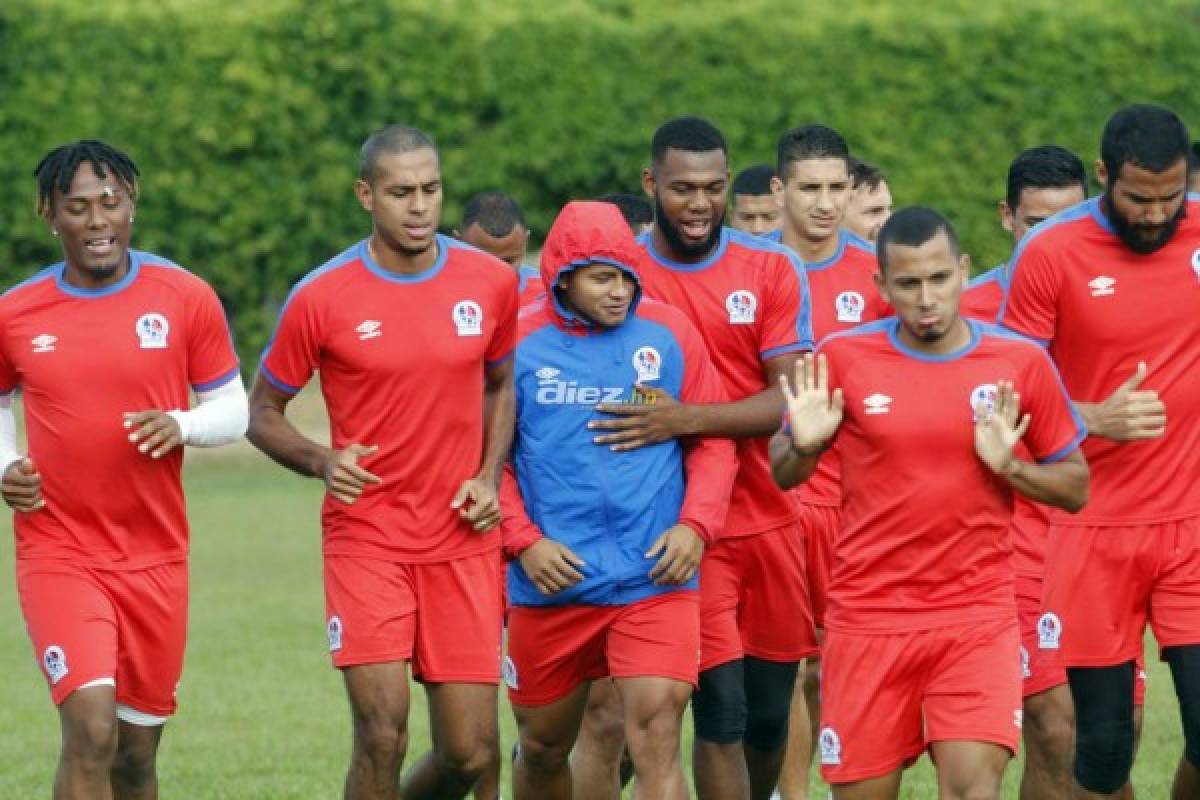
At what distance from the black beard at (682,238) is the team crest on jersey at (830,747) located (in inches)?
92.9

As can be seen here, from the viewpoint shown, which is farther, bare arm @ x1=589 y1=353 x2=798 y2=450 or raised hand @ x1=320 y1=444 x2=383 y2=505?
bare arm @ x1=589 y1=353 x2=798 y2=450

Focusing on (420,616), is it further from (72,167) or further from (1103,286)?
(1103,286)

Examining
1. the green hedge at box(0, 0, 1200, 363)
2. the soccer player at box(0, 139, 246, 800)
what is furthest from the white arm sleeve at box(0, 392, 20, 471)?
the green hedge at box(0, 0, 1200, 363)

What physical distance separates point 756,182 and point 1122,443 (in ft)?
16.4

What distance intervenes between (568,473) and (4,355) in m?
2.24

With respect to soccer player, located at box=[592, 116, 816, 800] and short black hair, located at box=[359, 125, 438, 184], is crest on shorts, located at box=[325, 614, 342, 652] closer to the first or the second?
soccer player, located at box=[592, 116, 816, 800]

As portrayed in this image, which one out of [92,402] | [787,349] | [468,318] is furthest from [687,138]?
[92,402]

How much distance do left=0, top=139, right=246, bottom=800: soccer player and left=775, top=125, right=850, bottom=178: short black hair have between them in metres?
3.44

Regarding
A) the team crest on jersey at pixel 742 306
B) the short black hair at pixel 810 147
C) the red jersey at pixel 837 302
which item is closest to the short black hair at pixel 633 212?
the short black hair at pixel 810 147

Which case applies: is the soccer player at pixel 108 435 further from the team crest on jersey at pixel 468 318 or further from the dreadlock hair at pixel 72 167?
the team crest on jersey at pixel 468 318

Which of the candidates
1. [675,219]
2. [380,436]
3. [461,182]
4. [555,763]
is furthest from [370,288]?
[461,182]

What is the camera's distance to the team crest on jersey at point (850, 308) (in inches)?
483

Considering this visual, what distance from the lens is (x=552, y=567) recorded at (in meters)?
10.4

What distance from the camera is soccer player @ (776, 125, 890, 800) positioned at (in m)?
11.9
